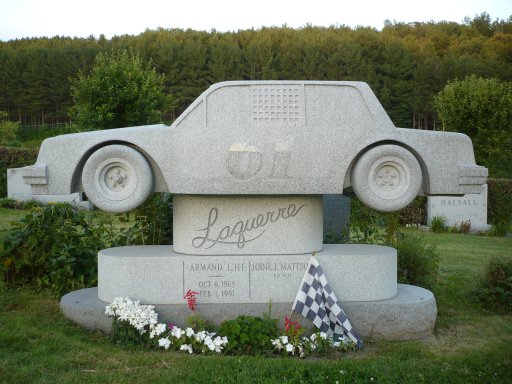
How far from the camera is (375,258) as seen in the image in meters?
6.52

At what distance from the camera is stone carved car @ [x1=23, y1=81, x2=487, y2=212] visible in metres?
6.32

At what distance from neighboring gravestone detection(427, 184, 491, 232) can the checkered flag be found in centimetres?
1246

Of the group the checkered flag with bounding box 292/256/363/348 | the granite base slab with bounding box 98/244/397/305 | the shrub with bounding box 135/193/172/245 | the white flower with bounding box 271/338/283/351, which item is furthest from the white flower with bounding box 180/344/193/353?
the shrub with bounding box 135/193/172/245

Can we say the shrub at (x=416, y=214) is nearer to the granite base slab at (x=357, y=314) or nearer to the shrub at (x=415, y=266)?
the shrub at (x=415, y=266)

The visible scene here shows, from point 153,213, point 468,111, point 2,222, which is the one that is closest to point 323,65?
point 468,111

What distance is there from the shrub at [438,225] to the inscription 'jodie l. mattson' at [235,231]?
1201 centimetres

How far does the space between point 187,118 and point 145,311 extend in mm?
2083

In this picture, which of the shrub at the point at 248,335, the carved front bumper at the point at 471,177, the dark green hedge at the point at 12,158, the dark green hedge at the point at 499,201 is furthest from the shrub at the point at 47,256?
the dark green hedge at the point at 12,158

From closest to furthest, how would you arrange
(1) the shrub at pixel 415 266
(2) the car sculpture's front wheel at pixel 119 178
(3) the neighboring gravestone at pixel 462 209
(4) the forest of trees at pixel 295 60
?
(2) the car sculpture's front wheel at pixel 119 178
(1) the shrub at pixel 415 266
(3) the neighboring gravestone at pixel 462 209
(4) the forest of trees at pixel 295 60

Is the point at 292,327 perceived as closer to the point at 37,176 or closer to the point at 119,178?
the point at 119,178

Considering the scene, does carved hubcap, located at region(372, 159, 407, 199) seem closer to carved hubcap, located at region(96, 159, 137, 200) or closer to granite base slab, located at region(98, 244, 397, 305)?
granite base slab, located at region(98, 244, 397, 305)

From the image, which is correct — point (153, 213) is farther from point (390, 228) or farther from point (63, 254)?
point (390, 228)

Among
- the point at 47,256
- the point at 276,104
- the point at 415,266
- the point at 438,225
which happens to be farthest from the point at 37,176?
the point at 438,225

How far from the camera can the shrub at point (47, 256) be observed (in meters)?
7.82
